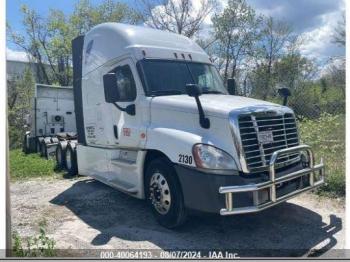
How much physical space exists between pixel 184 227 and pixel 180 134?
1302 millimetres

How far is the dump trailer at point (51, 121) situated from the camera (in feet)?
31.5

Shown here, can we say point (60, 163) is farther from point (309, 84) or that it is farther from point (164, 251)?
point (309, 84)

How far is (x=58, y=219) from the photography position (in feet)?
16.9

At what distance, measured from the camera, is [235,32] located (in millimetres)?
5348

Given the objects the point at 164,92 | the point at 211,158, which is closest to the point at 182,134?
the point at 211,158

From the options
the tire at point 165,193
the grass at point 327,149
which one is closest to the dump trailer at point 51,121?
the grass at point 327,149

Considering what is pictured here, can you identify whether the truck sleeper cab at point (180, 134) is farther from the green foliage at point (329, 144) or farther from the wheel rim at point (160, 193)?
the green foliage at point (329, 144)

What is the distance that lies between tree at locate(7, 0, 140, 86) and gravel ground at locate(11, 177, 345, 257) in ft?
6.45

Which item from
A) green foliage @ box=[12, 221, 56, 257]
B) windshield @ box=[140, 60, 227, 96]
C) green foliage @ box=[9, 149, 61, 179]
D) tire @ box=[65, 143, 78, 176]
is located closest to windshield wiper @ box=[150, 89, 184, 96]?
windshield @ box=[140, 60, 227, 96]

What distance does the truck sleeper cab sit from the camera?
3977 mm

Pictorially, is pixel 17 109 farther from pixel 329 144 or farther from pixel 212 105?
pixel 329 144

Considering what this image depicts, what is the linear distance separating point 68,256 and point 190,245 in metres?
1.45

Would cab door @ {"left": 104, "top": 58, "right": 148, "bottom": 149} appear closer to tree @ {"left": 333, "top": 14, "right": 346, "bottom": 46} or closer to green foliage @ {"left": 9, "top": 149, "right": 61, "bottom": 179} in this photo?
green foliage @ {"left": 9, "top": 149, "right": 61, "bottom": 179}

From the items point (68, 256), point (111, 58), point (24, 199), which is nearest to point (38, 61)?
point (111, 58)
